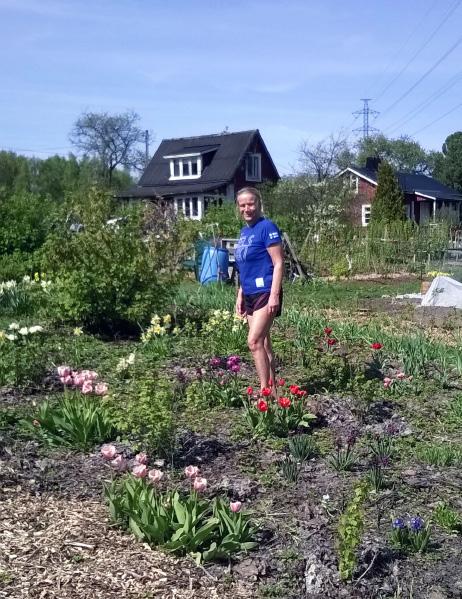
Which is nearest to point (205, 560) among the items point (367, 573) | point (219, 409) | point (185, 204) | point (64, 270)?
point (367, 573)

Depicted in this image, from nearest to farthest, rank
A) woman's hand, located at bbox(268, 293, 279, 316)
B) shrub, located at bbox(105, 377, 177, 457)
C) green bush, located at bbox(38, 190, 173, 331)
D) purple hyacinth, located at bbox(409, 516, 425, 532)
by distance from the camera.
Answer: purple hyacinth, located at bbox(409, 516, 425, 532), shrub, located at bbox(105, 377, 177, 457), woman's hand, located at bbox(268, 293, 279, 316), green bush, located at bbox(38, 190, 173, 331)

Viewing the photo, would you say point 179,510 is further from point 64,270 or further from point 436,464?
point 64,270

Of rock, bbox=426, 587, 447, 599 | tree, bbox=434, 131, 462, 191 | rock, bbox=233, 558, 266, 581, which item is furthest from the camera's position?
tree, bbox=434, 131, 462, 191

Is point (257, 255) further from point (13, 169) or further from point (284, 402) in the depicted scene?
point (13, 169)

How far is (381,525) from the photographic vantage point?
3846 mm

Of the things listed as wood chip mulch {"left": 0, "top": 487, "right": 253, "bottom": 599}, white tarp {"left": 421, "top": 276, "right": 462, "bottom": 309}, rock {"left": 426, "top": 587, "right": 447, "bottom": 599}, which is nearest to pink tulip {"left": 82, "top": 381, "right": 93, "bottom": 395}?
wood chip mulch {"left": 0, "top": 487, "right": 253, "bottom": 599}

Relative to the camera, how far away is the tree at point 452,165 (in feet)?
230

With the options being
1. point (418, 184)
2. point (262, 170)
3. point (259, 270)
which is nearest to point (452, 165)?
point (418, 184)

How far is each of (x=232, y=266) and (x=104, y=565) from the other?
46.5 feet

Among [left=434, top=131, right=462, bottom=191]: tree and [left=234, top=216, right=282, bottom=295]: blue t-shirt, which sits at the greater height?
[left=434, top=131, right=462, bottom=191]: tree

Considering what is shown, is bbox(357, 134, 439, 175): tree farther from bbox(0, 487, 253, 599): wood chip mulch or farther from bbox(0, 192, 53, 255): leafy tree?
bbox(0, 487, 253, 599): wood chip mulch

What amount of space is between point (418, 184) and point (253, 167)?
12.6m

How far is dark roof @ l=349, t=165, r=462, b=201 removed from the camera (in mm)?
49719

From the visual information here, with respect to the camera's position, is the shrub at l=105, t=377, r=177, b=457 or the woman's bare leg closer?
the shrub at l=105, t=377, r=177, b=457
